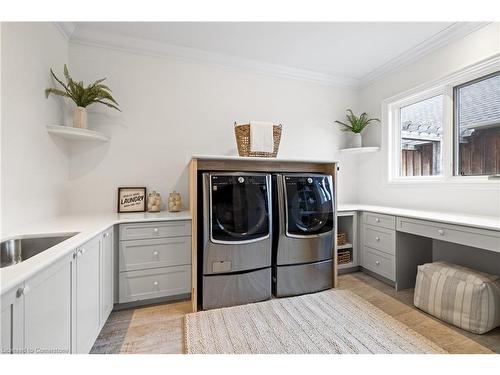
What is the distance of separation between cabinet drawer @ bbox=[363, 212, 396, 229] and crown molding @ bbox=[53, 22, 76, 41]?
350cm

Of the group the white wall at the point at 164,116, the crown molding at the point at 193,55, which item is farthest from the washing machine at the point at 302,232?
the crown molding at the point at 193,55

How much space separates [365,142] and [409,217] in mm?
1567

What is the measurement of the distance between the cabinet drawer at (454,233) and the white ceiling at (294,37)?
1848 mm

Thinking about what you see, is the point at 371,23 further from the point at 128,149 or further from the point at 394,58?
the point at 128,149

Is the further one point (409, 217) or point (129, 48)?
point (129, 48)

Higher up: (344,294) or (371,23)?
(371,23)

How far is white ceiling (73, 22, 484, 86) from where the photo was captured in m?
2.21

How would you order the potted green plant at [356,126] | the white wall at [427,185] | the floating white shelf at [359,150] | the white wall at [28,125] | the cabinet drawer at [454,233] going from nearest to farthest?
the white wall at [28,125] → the cabinet drawer at [454,233] → the white wall at [427,185] → the floating white shelf at [359,150] → the potted green plant at [356,126]

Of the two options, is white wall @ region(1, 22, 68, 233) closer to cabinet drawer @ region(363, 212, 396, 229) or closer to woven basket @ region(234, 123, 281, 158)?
woven basket @ region(234, 123, 281, 158)

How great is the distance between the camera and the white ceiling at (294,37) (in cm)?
221

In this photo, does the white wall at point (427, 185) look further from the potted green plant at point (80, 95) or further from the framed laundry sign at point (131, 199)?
the potted green plant at point (80, 95)
